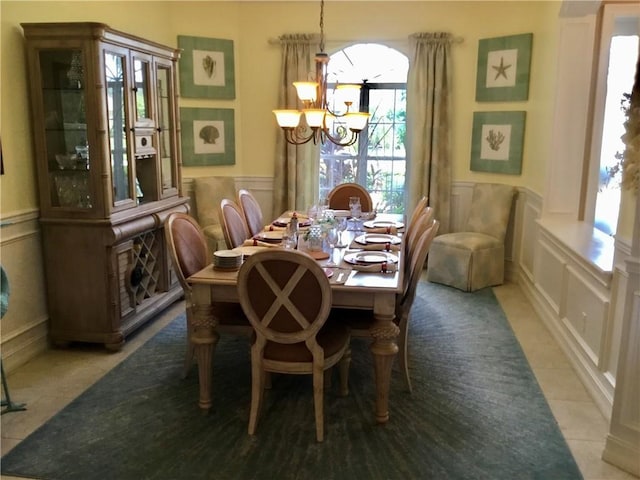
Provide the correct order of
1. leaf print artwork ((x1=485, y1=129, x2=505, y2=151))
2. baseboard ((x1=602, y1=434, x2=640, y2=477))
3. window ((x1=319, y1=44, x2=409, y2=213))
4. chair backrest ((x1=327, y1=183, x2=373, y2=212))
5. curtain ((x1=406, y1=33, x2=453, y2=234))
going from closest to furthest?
baseboard ((x1=602, y1=434, x2=640, y2=477)) < chair backrest ((x1=327, y1=183, x2=373, y2=212)) < leaf print artwork ((x1=485, y1=129, x2=505, y2=151)) < curtain ((x1=406, y1=33, x2=453, y2=234)) < window ((x1=319, y1=44, x2=409, y2=213))

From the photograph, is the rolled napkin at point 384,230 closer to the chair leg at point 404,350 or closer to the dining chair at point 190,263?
the chair leg at point 404,350

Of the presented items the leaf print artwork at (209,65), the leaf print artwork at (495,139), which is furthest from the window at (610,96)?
the leaf print artwork at (209,65)

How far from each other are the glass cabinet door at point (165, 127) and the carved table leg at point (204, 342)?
74.3 inches

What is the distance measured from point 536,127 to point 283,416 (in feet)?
11.8

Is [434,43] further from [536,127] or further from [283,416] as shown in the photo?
[283,416]

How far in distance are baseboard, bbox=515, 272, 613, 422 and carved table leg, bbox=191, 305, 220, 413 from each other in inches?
82.4

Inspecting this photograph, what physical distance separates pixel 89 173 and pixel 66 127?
1.12 feet

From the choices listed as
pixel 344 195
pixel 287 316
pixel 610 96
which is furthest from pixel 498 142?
pixel 287 316

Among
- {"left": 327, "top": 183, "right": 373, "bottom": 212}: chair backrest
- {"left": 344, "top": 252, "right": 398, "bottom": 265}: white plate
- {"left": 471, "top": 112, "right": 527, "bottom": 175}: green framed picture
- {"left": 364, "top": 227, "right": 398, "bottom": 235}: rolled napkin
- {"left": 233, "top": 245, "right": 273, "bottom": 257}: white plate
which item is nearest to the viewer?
{"left": 344, "top": 252, "right": 398, "bottom": 265}: white plate

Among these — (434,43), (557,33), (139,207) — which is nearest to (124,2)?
(139,207)

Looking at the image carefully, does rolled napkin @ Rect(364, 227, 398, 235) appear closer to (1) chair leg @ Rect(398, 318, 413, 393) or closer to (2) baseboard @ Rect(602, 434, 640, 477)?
(1) chair leg @ Rect(398, 318, 413, 393)

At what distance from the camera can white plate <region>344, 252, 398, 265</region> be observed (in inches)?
120

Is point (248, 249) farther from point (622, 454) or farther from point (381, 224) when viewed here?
point (622, 454)

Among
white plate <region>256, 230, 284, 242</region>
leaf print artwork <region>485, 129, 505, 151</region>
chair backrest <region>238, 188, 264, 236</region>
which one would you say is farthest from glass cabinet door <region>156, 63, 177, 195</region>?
leaf print artwork <region>485, 129, 505, 151</region>
